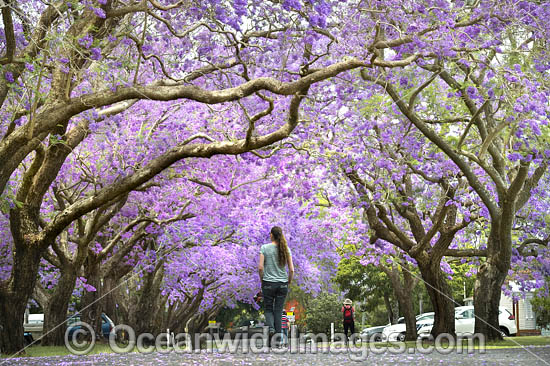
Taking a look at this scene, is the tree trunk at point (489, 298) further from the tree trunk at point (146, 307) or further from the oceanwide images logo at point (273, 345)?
the tree trunk at point (146, 307)

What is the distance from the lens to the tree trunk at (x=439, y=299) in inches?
707

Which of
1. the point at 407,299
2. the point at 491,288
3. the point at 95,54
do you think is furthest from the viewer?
the point at 407,299

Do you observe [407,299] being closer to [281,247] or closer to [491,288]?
[491,288]

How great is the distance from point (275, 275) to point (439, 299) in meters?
9.80

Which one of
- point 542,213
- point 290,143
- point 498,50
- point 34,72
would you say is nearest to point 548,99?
point 498,50

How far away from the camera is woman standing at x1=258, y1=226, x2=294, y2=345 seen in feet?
30.4

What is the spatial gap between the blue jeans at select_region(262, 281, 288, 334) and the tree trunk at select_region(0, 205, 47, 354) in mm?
5243

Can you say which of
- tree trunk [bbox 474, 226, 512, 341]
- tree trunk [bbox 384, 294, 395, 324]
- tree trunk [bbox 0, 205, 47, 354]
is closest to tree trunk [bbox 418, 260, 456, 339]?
tree trunk [bbox 474, 226, 512, 341]

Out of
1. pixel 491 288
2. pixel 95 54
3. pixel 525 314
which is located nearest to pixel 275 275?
pixel 95 54

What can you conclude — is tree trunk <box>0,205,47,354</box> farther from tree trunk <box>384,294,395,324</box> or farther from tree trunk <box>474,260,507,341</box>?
tree trunk <box>384,294,395,324</box>

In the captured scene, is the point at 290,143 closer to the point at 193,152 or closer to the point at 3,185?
the point at 193,152

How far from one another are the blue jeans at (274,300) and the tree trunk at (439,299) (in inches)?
370

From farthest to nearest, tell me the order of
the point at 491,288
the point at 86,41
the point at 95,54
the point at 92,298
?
the point at 92,298
the point at 491,288
the point at 86,41
the point at 95,54

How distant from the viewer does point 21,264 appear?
12.7 meters
